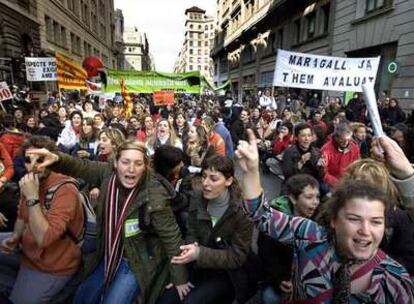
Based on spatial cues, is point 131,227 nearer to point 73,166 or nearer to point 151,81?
point 73,166

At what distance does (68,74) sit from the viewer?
10547 mm

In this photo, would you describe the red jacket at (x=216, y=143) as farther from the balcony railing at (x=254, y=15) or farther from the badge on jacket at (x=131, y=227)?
the balcony railing at (x=254, y=15)

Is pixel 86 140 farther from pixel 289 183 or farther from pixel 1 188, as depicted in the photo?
pixel 289 183

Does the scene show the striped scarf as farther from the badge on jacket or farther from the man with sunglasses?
the man with sunglasses

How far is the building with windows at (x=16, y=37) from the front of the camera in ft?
54.8

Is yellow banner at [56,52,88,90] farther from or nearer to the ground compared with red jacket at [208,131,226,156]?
farther from the ground

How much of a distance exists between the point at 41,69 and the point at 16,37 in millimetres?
10194

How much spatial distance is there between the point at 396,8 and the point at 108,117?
12124mm

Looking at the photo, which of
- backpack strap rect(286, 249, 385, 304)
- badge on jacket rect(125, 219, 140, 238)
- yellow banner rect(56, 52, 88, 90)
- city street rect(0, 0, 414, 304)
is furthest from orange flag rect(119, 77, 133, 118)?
backpack strap rect(286, 249, 385, 304)

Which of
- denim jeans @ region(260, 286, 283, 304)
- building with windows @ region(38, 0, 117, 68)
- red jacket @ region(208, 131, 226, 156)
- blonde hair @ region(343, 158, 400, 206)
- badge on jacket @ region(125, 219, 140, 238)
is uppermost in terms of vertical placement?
building with windows @ region(38, 0, 117, 68)

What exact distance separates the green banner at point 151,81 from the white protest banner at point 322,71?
6.51 meters

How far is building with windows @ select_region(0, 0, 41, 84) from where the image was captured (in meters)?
16.7

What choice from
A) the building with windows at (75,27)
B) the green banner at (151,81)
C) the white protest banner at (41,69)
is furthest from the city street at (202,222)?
the building with windows at (75,27)

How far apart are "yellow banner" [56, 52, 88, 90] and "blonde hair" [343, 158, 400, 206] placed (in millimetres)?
9303
